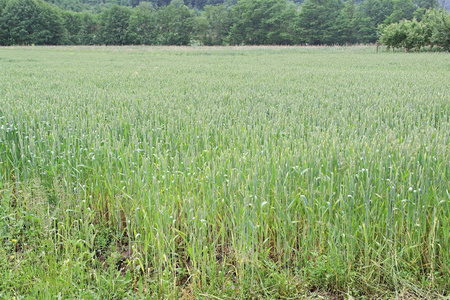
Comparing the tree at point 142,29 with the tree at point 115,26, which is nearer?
the tree at point 142,29

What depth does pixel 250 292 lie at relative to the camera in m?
2.17

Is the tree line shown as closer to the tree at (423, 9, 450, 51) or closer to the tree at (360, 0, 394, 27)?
the tree at (360, 0, 394, 27)

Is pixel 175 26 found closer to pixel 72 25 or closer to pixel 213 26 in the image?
pixel 213 26

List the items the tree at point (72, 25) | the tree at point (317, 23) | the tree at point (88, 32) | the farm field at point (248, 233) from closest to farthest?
the farm field at point (248, 233)
the tree at point (317, 23)
the tree at point (72, 25)
the tree at point (88, 32)

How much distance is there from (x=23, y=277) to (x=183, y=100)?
5246mm

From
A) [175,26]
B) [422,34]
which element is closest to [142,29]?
[175,26]

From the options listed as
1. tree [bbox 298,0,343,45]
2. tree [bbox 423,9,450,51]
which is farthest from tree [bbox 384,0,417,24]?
tree [bbox 423,9,450,51]

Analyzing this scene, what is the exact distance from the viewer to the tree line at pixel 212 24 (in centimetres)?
7588

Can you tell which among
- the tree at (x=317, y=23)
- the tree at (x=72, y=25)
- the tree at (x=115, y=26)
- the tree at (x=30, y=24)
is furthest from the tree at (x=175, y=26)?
the tree at (x=317, y=23)

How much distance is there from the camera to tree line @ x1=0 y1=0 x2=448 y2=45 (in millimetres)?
75875

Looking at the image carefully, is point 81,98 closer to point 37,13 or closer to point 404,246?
point 404,246

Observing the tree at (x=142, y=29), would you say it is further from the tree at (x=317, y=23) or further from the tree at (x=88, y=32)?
the tree at (x=317, y=23)

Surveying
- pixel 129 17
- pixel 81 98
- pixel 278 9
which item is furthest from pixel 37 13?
pixel 81 98

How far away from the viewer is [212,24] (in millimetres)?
88000
